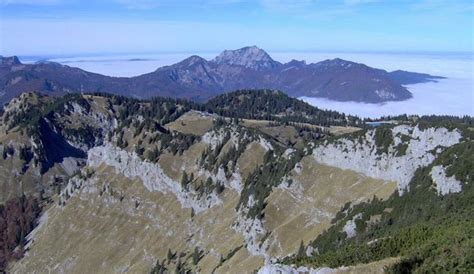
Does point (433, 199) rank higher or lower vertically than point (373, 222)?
higher

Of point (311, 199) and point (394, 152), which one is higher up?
point (394, 152)

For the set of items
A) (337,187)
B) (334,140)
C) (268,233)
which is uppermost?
(334,140)

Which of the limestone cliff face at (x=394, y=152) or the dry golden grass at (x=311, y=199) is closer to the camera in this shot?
the limestone cliff face at (x=394, y=152)

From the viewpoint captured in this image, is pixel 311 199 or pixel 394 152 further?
pixel 311 199

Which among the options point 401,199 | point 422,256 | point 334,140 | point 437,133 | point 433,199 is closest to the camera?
point 422,256

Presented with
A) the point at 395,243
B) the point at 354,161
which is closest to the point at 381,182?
the point at 354,161

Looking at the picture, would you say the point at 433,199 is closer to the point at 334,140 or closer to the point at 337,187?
the point at 337,187

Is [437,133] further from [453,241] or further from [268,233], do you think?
[453,241]

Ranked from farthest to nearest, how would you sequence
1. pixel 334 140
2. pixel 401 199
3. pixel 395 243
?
1. pixel 334 140
2. pixel 401 199
3. pixel 395 243

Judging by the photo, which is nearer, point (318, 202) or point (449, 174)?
point (449, 174)

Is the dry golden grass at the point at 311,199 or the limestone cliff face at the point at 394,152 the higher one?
the limestone cliff face at the point at 394,152

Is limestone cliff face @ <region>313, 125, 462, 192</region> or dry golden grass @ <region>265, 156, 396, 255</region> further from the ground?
limestone cliff face @ <region>313, 125, 462, 192</region>
